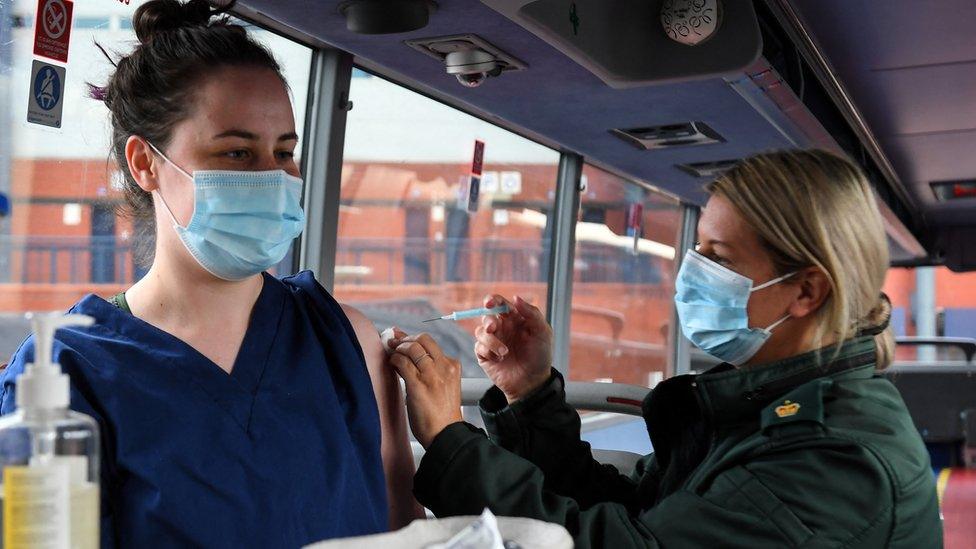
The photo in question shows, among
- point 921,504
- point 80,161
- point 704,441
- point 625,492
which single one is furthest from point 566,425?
point 80,161

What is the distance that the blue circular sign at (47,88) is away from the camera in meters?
2.35

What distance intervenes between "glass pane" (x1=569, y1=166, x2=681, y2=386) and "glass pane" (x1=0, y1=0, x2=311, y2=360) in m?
3.04

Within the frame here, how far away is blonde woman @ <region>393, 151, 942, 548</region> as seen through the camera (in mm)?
1498

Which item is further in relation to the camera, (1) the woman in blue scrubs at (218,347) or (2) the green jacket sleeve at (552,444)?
(2) the green jacket sleeve at (552,444)

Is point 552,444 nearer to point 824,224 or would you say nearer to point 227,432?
point 824,224

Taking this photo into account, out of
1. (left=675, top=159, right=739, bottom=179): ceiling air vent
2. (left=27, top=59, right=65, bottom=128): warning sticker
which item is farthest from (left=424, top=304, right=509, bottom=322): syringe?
(left=675, top=159, right=739, bottom=179): ceiling air vent

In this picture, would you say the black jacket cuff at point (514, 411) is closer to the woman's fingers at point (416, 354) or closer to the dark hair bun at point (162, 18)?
the woman's fingers at point (416, 354)

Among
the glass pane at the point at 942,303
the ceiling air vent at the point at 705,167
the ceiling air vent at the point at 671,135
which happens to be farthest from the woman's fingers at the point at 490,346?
the glass pane at the point at 942,303

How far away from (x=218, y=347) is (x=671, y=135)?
3132mm

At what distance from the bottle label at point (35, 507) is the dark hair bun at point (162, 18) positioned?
3.49 ft

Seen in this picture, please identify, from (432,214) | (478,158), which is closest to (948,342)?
(432,214)

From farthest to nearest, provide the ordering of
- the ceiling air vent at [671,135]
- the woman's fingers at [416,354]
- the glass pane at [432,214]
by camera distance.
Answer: the ceiling air vent at [671,135], the glass pane at [432,214], the woman's fingers at [416,354]

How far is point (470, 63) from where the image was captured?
10.1 feet

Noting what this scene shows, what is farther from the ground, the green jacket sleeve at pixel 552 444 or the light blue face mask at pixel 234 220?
the light blue face mask at pixel 234 220
